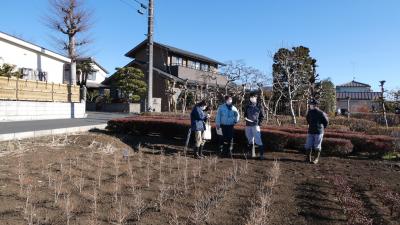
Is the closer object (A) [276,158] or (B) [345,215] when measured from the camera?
(B) [345,215]

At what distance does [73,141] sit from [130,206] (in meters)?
5.47

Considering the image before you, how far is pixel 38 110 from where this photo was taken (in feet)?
58.5

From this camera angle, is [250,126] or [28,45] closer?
[250,126]

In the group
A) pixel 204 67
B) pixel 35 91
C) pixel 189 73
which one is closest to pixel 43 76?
pixel 35 91

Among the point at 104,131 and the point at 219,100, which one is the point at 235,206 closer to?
the point at 104,131

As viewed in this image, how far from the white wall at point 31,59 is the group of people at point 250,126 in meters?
12.7

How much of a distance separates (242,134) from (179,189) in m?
5.62

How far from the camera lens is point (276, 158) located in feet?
31.9

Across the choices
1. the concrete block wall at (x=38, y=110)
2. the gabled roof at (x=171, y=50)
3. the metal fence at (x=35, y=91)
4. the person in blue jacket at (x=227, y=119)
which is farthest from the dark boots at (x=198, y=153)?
the gabled roof at (x=171, y=50)

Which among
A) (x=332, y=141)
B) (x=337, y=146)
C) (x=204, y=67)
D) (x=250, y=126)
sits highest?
(x=204, y=67)

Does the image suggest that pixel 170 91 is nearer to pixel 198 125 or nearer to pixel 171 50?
pixel 171 50

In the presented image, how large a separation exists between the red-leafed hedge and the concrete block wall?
532 cm

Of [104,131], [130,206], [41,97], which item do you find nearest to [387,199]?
[130,206]

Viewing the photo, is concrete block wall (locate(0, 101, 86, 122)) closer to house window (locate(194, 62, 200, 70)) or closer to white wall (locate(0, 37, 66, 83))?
white wall (locate(0, 37, 66, 83))
